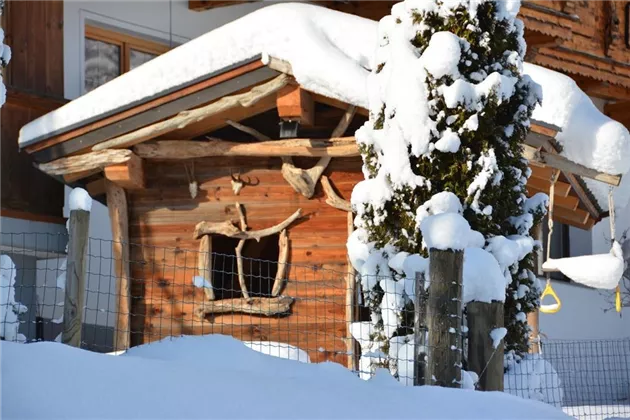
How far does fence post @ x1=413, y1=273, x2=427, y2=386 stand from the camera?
670 centimetres

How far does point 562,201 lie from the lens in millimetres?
13453

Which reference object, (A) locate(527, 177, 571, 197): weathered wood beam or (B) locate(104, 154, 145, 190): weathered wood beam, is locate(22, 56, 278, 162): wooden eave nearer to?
(B) locate(104, 154, 145, 190): weathered wood beam

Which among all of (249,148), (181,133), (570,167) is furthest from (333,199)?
(570,167)

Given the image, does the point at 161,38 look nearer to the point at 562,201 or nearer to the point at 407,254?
the point at 562,201

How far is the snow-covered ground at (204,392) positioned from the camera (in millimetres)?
4797

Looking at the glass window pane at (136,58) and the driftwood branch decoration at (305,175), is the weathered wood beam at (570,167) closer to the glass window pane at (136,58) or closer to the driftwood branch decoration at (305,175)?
the driftwood branch decoration at (305,175)

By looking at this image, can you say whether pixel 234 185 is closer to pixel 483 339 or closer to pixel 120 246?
pixel 120 246

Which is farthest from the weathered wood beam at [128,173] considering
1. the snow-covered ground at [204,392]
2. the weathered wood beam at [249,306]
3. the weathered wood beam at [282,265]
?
the snow-covered ground at [204,392]

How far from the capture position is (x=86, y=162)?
11531mm

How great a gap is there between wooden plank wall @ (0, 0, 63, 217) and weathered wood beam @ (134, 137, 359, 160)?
2270mm

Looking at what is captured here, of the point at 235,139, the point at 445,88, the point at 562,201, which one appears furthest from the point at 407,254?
the point at 562,201

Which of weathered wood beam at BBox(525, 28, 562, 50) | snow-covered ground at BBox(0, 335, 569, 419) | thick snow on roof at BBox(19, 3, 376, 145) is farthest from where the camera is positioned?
weathered wood beam at BBox(525, 28, 562, 50)

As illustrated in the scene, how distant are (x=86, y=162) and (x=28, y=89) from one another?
2371mm

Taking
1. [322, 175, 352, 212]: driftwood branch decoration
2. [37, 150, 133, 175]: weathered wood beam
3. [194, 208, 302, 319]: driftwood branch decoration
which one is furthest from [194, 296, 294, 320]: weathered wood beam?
[37, 150, 133, 175]: weathered wood beam
